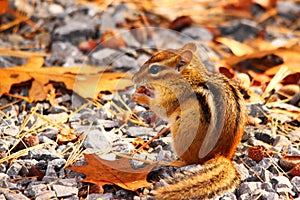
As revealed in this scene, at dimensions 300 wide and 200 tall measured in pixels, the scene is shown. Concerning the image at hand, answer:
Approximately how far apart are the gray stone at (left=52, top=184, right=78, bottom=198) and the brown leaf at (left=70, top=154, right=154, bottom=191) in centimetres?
8

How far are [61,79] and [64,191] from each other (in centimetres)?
Result: 126

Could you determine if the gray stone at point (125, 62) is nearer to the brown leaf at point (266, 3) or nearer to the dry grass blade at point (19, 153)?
the dry grass blade at point (19, 153)

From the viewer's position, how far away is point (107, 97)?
4008 mm

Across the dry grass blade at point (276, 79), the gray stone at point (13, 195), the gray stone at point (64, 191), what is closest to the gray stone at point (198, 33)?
the dry grass blade at point (276, 79)

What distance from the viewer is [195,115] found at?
318cm

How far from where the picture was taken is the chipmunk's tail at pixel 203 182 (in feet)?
9.45

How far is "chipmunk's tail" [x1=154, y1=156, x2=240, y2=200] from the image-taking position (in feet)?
9.45

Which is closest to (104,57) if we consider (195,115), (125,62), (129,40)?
(125,62)

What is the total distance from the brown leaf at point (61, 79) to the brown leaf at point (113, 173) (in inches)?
35.2

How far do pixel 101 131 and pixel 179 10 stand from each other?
2.31 metres

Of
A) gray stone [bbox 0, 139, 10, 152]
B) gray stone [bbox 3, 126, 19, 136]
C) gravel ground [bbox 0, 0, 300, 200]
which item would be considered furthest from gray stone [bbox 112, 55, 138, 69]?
gray stone [bbox 0, 139, 10, 152]

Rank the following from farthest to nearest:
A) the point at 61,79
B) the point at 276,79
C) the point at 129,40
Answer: the point at 129,40
the point at 276,79
the point at 61,79

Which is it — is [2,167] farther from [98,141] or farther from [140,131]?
[140,131]

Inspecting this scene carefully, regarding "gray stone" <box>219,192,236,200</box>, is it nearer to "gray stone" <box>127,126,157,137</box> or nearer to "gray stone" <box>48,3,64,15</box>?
"gray stone" <box>127,126,157,137</box>
